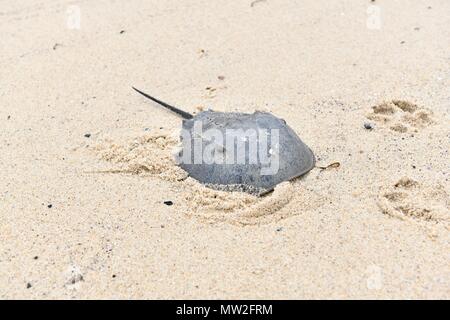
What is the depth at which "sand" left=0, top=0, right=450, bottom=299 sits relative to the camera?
8.06ft

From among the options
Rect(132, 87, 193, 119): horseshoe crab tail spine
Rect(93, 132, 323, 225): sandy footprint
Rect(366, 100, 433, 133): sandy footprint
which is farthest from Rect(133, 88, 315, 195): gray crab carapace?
Rect(366, 100, 433, 133): sandy footprint

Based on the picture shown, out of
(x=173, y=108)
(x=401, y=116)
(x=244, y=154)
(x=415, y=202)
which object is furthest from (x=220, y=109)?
(x=415, y=202)

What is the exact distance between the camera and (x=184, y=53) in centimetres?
437

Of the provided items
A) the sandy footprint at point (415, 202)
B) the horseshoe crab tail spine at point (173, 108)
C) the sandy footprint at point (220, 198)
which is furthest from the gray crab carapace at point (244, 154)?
the sandy footprint at point (415, 202)

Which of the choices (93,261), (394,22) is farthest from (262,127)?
(394,22)

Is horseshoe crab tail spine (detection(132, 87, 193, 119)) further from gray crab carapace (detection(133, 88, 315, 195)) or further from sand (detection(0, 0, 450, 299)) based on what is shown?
gray crab carapace (detection(133, 88, 315, 195))

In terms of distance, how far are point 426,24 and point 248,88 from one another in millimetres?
1875

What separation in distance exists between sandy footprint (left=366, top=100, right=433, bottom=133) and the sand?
1 centimetres

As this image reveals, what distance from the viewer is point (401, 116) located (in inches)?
139

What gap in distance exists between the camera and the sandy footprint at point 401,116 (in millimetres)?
3412

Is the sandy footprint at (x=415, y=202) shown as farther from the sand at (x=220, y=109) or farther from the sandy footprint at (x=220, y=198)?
the sandy footprint at (x=220, y=198)

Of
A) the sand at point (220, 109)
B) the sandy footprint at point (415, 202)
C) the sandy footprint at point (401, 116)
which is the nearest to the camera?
the sand at point (220, 109)

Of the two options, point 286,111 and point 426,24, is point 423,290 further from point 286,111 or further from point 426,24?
point 426,24

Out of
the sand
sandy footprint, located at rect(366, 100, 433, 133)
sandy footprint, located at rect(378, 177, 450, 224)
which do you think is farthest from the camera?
sandy footprint, located at rect(366, 100, 433, 133)
